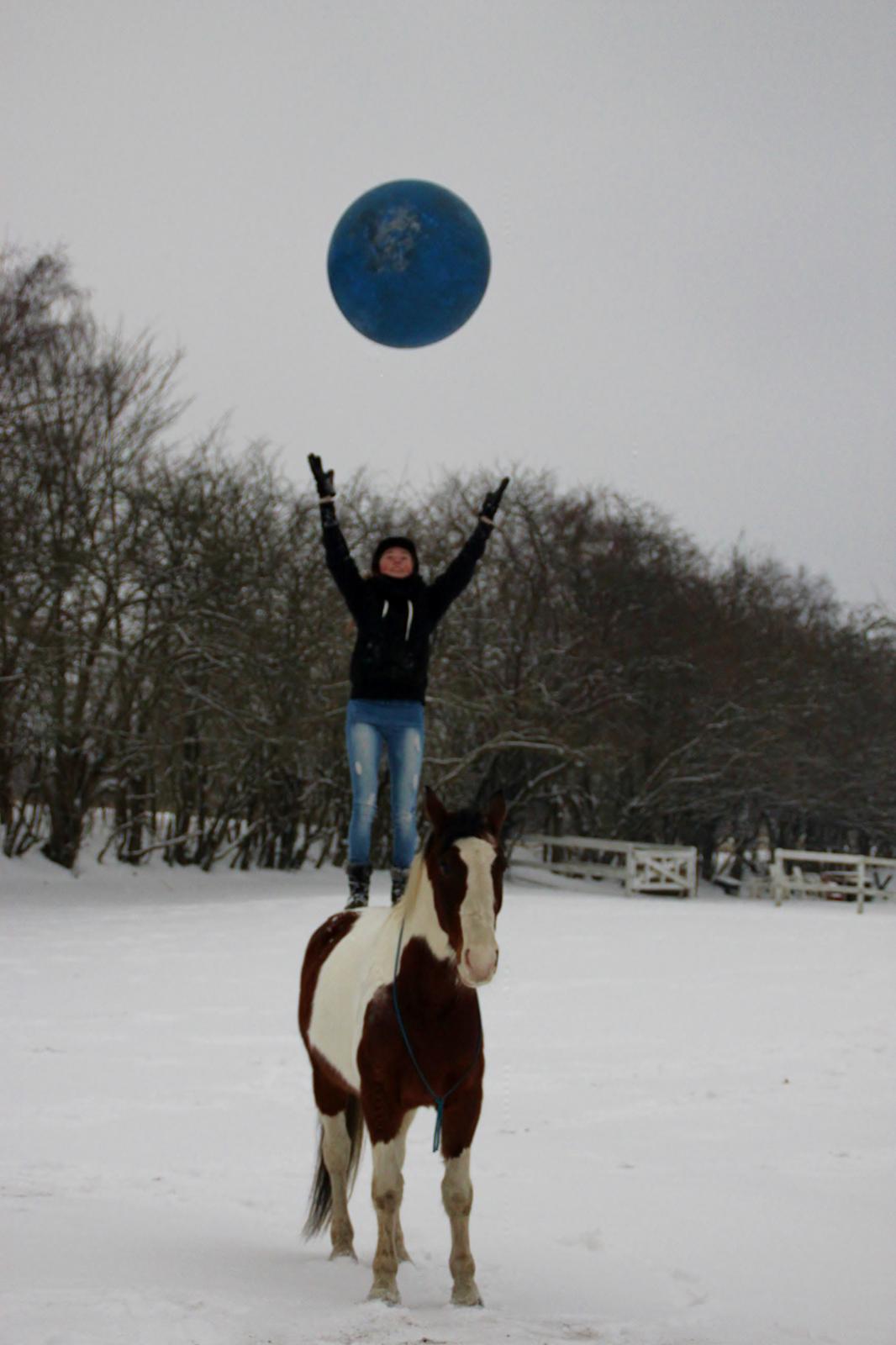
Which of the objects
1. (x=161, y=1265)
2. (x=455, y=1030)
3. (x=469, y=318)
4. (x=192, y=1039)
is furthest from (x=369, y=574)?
(x=192, y=1039)

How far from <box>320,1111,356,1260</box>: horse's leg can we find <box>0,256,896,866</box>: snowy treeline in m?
13.4

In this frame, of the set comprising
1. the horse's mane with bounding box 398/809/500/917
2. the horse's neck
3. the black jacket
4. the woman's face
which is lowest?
the horse's neck

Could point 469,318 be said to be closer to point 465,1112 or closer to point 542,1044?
point 465,1112

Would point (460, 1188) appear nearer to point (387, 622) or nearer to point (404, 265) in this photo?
point (387, 622)

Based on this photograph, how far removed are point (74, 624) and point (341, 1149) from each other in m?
14.5

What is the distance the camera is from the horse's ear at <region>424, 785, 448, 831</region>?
421 centimetres

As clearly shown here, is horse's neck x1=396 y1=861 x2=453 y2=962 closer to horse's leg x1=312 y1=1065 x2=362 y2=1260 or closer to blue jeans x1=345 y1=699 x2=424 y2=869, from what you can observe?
blue jeans x1=345 y1=699 x2=424 y2=869

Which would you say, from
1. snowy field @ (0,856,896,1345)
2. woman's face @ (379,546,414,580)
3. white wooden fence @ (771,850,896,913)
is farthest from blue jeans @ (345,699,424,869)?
white wooden fence @ (771,850,896,913)

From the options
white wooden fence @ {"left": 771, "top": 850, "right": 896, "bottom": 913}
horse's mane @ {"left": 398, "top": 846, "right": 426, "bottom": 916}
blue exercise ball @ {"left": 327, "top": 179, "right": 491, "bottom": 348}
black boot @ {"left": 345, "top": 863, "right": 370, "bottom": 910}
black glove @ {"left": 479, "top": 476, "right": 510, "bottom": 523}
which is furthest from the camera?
white wooden fence @ {"left": 771, "top": 850, "right": 896, "bottom": 913}

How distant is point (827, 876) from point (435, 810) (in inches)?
1020

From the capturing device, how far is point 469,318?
5398mm

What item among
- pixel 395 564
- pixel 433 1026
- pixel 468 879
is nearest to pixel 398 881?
pixel 395 564

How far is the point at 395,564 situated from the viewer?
5621 millimetres

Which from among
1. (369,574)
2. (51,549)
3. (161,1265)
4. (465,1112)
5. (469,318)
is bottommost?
(161,1265)
